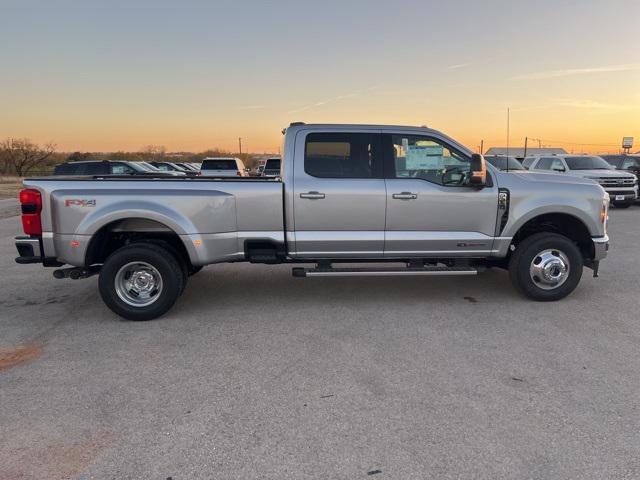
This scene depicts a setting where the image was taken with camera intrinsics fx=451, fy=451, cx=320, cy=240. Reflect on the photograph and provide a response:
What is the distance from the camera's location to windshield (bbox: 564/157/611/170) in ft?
52.5

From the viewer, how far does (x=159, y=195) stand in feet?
15.7

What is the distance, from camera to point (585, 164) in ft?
53.0

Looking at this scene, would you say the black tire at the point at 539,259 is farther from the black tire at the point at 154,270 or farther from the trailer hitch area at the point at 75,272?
the trailer hitch area at the point at 75,272

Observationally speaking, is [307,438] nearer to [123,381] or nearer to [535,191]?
[123,381]

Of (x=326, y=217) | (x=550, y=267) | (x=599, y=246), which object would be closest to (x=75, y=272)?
(x=326, y=217)

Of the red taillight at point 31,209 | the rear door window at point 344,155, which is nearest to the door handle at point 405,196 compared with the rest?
the rear door window at point 344,155

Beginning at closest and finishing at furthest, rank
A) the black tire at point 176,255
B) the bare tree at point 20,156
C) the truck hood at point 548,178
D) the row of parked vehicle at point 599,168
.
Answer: the black tire at point 176,255
the truck hood at point 548,178
the row of parked vehicle at point 599,168
the bare tree at point 20,156

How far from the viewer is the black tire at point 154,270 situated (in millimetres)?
4789

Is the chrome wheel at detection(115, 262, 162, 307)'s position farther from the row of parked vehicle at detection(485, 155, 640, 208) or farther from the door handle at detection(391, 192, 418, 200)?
the row of parked vehicle at detection(485, 155, 640, 208)

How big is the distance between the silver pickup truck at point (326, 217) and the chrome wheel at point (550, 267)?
13 mm

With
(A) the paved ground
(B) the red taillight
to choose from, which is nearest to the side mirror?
(A) the paved ground

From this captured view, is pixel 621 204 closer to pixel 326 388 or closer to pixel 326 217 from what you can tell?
pixel 326 217

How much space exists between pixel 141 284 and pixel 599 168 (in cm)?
1665

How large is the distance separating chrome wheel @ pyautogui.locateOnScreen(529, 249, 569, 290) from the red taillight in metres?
5.48
